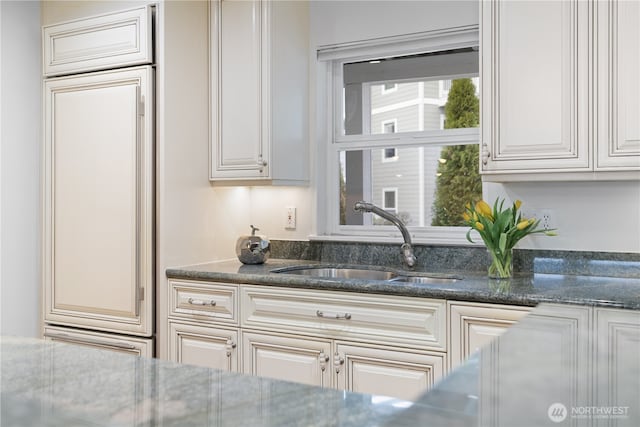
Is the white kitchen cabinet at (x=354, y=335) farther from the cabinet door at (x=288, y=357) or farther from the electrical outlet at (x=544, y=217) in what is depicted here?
the electrical outlet at (x=544, y=217)

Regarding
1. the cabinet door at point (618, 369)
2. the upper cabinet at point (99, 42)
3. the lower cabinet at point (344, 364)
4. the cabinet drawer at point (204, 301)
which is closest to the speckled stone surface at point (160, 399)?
the cabinet door at point (618, 369)

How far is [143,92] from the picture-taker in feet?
9.87

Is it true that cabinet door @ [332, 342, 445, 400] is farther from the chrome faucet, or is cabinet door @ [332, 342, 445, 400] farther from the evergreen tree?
the evergreen tree

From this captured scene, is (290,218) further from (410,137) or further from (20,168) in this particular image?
(20,168)

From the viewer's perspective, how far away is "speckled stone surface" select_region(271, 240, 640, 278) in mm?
2658

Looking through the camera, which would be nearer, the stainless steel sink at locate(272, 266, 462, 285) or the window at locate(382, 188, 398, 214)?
the stainless steel sink at locate(272, 266, 462, 285)

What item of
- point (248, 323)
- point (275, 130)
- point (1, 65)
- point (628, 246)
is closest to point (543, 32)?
point (628, 246)

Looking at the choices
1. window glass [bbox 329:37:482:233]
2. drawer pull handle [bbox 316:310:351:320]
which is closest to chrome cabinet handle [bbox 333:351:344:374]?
drawer pull handle [bbox 316:310:351:320]

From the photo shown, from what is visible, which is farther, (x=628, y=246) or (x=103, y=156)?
(x=103, y=156)

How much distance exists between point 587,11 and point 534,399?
2.04 metres

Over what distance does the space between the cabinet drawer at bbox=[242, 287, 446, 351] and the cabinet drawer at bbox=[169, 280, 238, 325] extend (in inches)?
3.0

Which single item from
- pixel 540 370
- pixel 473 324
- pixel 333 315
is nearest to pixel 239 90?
pixel 333 315

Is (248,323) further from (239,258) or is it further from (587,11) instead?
(587,11)

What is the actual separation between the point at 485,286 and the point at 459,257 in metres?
0.63
